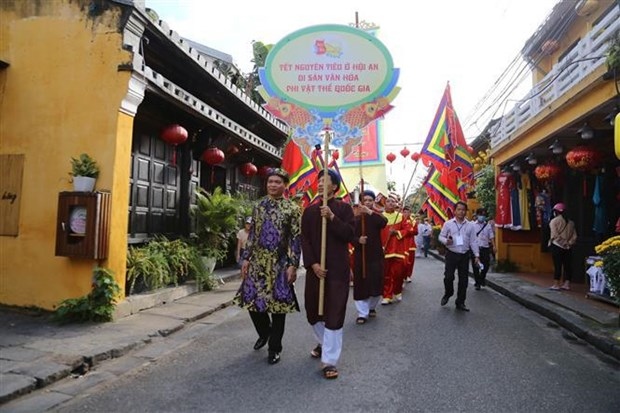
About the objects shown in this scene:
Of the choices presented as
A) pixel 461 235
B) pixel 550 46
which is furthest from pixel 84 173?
pixel 550 46

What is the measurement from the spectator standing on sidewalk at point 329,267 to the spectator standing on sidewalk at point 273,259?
0.16m

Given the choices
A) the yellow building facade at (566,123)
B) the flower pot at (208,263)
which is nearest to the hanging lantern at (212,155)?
the flower pot at (208,263)

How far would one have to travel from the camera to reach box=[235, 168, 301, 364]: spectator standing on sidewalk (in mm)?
4809

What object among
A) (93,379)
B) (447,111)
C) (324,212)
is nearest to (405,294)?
(447,111)

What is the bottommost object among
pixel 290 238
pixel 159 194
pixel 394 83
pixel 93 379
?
pixel 93 379

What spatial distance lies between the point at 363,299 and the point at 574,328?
2.93 metres

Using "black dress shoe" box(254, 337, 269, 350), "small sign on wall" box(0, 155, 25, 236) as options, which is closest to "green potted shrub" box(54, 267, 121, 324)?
"small sign on wall" box(0, 155, 25, 236)

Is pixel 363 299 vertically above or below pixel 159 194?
below

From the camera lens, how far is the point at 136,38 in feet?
22.9

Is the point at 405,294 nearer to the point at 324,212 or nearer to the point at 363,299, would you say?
the point at 363,299

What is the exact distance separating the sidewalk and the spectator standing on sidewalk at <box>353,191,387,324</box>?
7.97 ft

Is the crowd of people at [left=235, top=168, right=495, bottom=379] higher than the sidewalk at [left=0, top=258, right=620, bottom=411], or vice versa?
the crowd of people at [left=235, top=168, right=495, bottom=379]

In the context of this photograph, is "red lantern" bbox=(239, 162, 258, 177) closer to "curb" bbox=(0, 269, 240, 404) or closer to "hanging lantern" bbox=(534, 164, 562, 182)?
"curb" bbox=(0, 269, 240, 404)

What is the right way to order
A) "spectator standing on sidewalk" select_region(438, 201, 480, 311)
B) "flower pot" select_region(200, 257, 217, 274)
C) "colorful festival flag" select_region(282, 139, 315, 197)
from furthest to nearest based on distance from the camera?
1. "colorful festival flag" select_region(282, 139, 315, 197)
2. "flower pot" select_region(200, 257, 217, 274)
3. "spectator standing on sidewalk" select_region(438, 201, 480, 311)
